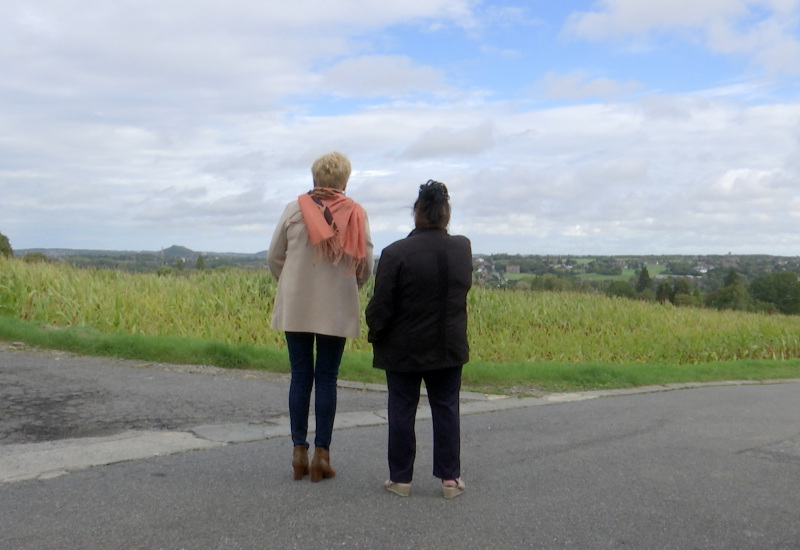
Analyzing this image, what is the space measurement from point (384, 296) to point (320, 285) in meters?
0.51

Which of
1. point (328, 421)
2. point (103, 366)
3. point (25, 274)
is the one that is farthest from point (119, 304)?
point (328, 421)

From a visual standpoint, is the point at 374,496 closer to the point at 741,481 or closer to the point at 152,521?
the point at 152,521

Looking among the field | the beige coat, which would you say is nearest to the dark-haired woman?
the beige coat

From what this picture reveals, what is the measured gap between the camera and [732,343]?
1947 cm

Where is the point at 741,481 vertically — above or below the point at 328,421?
below

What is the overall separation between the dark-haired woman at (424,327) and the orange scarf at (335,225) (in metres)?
0.33

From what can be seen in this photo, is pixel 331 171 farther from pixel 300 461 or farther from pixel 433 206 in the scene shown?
pixel 300 461

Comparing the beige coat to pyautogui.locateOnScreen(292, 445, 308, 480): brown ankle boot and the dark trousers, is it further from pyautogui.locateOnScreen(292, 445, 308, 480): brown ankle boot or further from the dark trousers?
pyautogui.locateOnScreen(292, 445, 308, 480): brown ankle boot

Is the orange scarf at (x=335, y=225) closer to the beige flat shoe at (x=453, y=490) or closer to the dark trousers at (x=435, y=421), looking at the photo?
the dark trousers at (x=435, y=421)

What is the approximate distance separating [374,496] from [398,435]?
1.32 ft

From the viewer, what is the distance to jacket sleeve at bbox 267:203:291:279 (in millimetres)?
5332

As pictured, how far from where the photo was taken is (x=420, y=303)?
4961 mm

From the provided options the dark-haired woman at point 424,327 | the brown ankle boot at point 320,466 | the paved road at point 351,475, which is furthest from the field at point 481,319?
the dark-haired woman at point 424,327

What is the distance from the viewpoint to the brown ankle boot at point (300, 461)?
5160 mm
